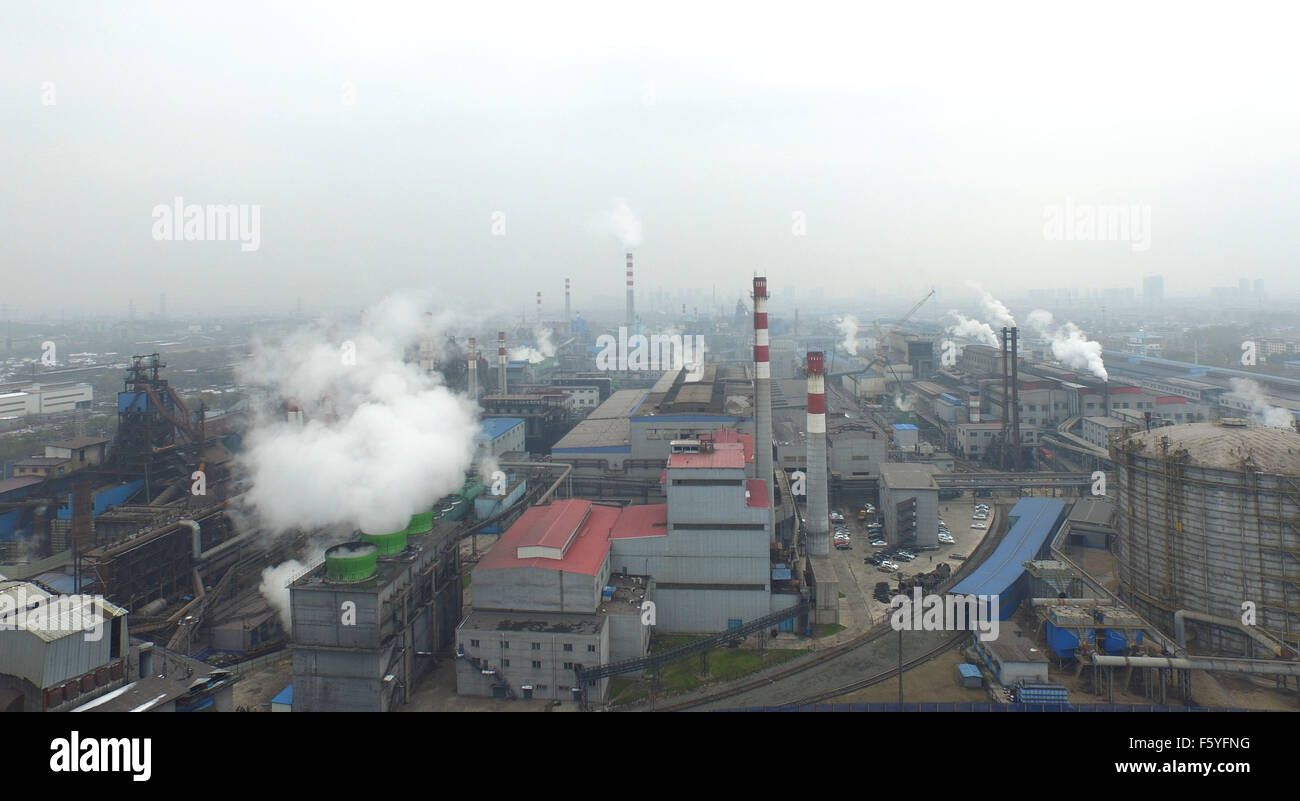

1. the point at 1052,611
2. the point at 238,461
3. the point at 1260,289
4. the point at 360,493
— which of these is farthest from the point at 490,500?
the point at 1260,289

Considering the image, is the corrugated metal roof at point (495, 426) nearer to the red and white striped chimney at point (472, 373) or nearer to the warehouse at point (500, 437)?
the warehouse at point (500, 437)

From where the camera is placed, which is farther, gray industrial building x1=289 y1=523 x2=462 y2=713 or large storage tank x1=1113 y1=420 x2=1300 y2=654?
large storage tank x1=1113 y1=420 x2=1300 y2=654

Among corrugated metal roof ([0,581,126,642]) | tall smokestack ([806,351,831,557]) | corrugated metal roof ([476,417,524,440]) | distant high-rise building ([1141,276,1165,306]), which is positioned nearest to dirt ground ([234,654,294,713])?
corrugated metal roof ([0,581,126,642])

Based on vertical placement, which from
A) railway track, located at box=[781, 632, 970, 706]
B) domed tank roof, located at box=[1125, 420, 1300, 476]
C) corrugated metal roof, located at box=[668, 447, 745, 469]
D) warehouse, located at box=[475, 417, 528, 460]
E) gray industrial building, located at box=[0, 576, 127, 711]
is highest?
domed tank roof, located at box=[1125, 420, 1300, 476]

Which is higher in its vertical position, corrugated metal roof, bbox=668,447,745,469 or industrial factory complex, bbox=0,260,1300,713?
corrugated metal roof, bbox=668,447,745,469

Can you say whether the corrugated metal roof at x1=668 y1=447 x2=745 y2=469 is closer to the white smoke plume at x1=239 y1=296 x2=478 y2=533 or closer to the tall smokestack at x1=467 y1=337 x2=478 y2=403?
the white smoke plume at x1=239 y1=296 x2=478 y2=533

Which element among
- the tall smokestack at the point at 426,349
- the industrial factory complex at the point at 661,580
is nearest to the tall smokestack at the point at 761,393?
the industrial factory complex at the point at 661,580
